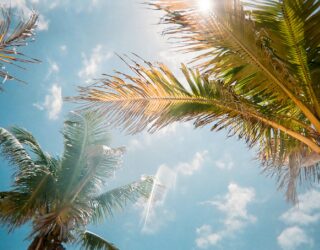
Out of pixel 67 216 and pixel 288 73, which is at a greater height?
pixel 288 73

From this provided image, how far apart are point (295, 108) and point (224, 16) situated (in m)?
1.77

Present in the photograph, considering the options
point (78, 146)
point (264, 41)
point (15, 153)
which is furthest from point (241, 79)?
point (15, 153)

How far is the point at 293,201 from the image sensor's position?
5.21 m

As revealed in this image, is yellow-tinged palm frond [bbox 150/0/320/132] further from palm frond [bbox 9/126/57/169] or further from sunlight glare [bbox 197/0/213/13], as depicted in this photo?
palm frond [bbox 9/126/57/169]

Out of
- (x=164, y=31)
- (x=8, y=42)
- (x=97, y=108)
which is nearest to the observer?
(x=8, y=42)

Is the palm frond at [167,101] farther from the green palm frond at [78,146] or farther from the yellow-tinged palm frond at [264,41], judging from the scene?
the green palm frond at [78,146]

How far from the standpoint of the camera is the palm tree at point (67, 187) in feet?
35.0

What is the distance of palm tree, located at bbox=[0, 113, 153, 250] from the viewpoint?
1066cm

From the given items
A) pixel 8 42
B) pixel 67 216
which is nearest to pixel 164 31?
pixel 8 42

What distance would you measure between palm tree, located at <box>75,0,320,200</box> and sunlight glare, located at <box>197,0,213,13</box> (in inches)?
1.4

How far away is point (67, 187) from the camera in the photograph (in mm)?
11328

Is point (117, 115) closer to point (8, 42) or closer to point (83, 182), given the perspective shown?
point (8, 42)

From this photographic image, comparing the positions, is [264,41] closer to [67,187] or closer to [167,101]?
[167,101]

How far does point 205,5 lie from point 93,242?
10.7 meters
